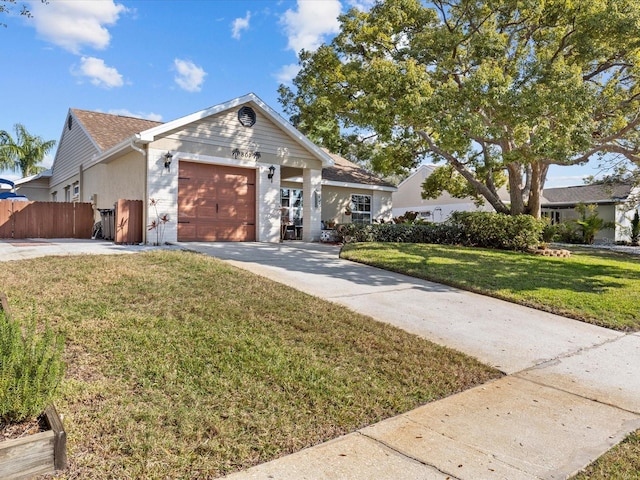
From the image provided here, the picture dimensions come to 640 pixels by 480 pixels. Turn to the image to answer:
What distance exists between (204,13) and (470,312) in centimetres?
1121

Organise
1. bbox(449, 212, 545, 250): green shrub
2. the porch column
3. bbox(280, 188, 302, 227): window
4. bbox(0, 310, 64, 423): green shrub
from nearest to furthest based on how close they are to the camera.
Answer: bbox(0, 310, 64, 423): green shrub < bbox(449, 212, 545, 250): green shrub < the porch column < bbox(280, 188, 302, 227): window

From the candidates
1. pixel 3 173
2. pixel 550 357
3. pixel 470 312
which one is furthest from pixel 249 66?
pixel 3 173

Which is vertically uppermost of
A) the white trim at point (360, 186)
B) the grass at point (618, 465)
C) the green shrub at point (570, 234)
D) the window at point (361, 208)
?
the white trim at point (360, 186)

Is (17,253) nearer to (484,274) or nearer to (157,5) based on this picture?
(157,5)

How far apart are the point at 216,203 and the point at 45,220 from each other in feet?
21.4

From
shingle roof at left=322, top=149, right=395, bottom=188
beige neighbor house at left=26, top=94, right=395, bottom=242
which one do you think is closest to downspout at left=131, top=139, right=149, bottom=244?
beige neighbor house at left=26, top=94, right=395, bottom=242

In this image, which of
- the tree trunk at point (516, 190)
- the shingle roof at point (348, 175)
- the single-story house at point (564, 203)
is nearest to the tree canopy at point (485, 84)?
the tree trunk at point (516, 190)

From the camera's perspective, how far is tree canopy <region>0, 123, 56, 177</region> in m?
30.9

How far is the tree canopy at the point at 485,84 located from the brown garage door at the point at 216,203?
4442mm

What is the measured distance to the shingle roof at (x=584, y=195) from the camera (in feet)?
92.3

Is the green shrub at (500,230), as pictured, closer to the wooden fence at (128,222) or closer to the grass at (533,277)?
the grass at (533,277)

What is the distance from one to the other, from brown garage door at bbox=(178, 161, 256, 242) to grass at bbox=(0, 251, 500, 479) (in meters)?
6.34

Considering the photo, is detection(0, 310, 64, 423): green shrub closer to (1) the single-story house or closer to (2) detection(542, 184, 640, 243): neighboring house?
(1) the single-story house

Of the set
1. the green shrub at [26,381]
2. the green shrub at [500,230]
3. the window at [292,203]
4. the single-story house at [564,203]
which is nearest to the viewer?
the green shrub at [26,381]
